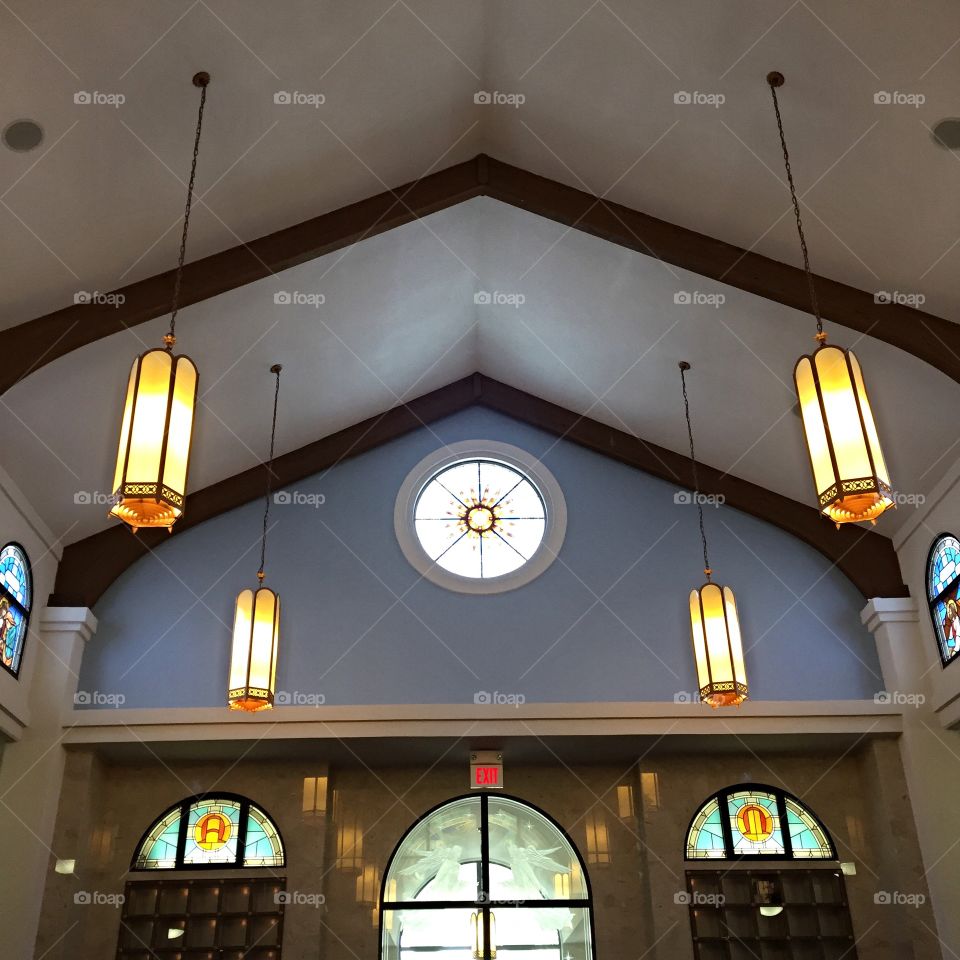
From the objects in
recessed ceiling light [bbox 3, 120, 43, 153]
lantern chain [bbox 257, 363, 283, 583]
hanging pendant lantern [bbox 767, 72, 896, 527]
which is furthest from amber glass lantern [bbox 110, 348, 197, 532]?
lantern chain [bbox 257, 363, 283, 583]

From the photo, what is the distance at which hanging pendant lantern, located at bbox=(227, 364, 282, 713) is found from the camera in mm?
8023

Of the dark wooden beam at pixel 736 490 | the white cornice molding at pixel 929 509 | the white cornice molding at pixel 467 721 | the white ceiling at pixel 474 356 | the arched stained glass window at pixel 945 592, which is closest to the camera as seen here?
the white ceiling at pixel 474 356

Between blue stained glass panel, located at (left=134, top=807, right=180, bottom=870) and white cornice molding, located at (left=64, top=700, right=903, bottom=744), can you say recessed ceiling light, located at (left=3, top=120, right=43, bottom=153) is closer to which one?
white cornice molding, located at (left=64, top=700, right=903, bottom=744)

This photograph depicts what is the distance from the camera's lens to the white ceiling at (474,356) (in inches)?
336

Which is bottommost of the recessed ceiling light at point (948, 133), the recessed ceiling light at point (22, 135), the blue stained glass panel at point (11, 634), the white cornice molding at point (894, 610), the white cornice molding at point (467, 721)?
the white cornice molding at point (467, 721)

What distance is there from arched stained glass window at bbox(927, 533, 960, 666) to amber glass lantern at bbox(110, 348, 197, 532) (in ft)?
Answer: 23.0

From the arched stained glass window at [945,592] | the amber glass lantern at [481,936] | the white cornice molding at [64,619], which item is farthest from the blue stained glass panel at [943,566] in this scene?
the white cornice molding at [64,619]

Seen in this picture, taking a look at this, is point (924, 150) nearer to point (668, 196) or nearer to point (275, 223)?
point (668, 196)

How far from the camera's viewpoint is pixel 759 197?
25.0ft

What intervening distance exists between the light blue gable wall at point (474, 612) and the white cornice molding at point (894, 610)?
0.34m

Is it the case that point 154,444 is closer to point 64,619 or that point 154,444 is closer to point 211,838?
point 64,619

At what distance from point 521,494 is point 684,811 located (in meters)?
3.67

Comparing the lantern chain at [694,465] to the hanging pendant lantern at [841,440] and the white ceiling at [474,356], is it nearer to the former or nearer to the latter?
the white ceiling at [474,356]

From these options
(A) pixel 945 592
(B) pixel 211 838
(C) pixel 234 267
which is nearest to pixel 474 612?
(B) pixel 211 838
